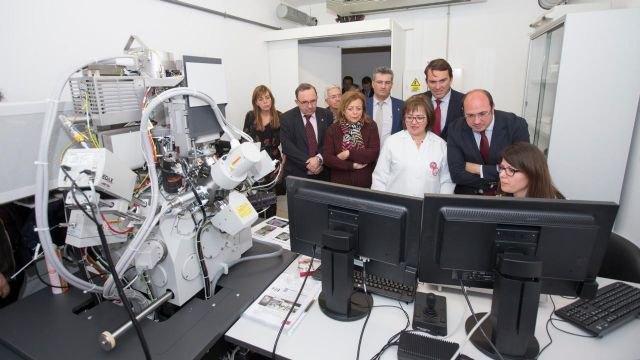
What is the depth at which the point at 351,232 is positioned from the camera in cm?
118

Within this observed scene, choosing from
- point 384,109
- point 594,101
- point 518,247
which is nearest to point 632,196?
point 594,101

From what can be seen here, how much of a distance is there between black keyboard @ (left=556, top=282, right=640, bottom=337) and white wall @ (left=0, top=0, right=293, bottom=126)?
1.97 m

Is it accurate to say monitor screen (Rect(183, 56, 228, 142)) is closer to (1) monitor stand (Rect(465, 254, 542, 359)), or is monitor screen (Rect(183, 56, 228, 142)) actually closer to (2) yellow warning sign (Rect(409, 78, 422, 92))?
(1) monitor stand (Rect(465, 254, 542, 359))

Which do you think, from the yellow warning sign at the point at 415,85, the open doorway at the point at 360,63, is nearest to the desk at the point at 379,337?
the yellow warning sign at the point at 415,85

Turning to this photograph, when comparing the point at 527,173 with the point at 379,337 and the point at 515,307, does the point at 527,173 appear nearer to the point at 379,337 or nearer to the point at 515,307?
the point at 515,307

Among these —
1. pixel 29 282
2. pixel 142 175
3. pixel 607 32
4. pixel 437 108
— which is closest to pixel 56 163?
pixel 142 175

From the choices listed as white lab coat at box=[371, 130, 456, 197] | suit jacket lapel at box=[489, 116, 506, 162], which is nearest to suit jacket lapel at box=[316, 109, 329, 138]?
white lab coat at box=[371, 130, 456, 197]

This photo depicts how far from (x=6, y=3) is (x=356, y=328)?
2.48 metres

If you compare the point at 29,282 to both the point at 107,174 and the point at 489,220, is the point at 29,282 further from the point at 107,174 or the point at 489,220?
the point at 489,220

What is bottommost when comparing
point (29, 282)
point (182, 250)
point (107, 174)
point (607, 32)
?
point (29, 282)

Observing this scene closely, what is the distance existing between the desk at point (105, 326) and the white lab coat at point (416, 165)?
107cm

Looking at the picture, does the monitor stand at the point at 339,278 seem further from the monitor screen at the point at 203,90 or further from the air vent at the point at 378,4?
the air vent at the point at 378,4

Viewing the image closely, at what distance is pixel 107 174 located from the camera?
112 centimetres

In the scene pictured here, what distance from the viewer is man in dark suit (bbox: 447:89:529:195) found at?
6.48ft
